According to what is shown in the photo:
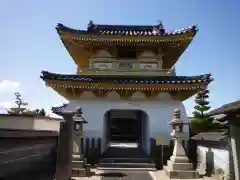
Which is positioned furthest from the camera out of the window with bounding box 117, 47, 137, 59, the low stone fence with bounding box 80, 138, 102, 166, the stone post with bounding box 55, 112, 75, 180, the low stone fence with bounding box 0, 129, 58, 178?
the window with bounding box 117, 47, 137, 59

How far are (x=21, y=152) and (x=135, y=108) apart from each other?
10922 millimetres

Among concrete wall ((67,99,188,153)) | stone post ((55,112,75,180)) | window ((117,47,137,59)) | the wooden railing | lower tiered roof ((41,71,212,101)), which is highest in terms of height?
window ((117,47,137,59))

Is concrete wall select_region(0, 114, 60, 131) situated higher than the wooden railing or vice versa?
the wooden railing

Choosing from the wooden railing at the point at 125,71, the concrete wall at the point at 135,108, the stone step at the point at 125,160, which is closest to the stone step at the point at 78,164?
the stone step at the point at 125,160

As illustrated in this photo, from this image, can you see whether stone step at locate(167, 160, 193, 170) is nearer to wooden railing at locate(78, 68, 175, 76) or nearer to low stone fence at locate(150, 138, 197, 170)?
low stone fence at locate(150, 138, 197, 170)

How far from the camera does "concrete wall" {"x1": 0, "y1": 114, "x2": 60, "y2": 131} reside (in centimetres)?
1794

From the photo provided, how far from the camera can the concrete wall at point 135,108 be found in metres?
14.5

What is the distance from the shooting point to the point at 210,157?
11.6 metres

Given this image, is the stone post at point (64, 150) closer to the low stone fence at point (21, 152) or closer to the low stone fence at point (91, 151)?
the low stone fence at point (21, 152)

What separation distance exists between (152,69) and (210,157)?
7094 millimetres

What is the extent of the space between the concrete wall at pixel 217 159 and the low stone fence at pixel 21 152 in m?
7.30

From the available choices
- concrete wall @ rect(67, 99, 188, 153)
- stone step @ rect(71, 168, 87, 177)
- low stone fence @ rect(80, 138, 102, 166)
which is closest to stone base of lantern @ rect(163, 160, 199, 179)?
concrete wall @ rect(67, 99, 188, 153)

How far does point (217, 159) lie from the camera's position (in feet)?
35.1

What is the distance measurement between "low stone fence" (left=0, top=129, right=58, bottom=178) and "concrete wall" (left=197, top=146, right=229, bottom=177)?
24.0 feet
